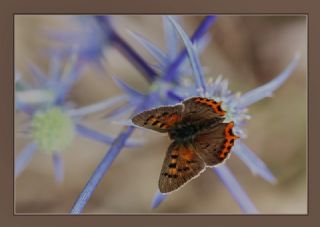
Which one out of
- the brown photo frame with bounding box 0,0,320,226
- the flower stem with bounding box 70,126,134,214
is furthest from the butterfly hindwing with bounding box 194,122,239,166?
the brown photo frame with bounding box 0,0,320,226

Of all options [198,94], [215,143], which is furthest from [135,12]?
[215,143]

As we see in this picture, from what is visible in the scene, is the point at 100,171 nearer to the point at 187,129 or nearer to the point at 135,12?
the point at 187,129

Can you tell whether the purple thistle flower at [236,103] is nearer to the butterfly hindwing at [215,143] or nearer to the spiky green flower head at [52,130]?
the butterfly hindwing at [215,143]

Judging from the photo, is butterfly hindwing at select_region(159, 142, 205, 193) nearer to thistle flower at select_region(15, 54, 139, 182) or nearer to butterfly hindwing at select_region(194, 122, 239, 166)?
butterfly hindwing at select_region(194, 122, 239, 166)

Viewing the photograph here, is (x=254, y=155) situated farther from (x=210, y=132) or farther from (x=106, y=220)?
(x=106, y=220)

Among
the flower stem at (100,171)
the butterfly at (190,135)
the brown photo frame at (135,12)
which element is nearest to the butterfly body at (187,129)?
the butterfly at (190,135)

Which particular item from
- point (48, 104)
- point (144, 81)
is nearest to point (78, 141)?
point (48, 104)
